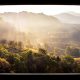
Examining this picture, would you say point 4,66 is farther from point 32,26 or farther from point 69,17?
point 69,17

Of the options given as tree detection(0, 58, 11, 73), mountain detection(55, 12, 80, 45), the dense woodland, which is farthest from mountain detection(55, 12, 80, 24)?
tree detection(0, 58, 11, 73)

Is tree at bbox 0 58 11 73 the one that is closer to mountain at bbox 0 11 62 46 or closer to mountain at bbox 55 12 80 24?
mountain at bbox 0 11 62 46

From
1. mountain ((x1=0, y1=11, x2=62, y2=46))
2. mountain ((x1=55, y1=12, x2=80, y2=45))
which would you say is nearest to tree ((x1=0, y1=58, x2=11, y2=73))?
mountain ((x1=0, y1=11, x2=62, y2=46))

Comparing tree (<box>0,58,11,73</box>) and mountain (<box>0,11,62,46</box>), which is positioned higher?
mountain (<box>0,11,62,46</box>)

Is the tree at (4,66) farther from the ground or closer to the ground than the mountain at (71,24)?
closer to the ground

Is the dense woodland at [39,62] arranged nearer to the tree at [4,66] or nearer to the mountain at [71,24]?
the tree at [4,66]

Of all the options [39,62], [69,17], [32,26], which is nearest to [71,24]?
[69,17]

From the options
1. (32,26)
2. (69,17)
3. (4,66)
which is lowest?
(4,66)

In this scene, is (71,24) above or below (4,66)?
above

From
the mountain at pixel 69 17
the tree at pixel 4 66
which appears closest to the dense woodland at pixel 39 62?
the tree at pixel 4 66
